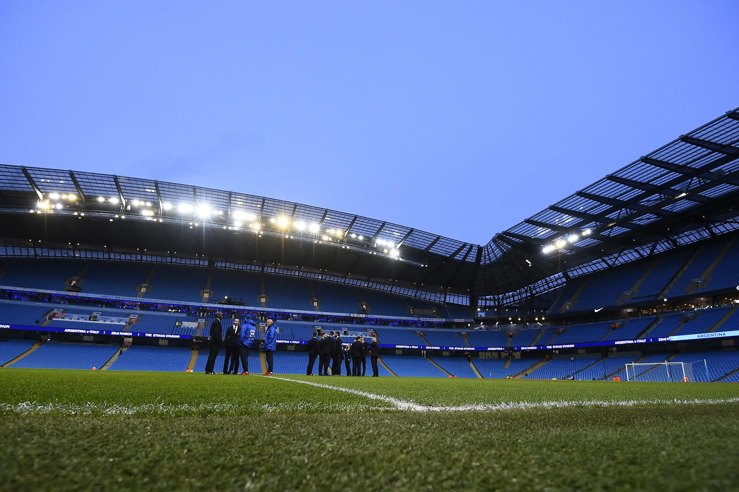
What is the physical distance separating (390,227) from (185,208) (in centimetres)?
1832

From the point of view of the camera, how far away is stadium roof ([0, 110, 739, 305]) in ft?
83.7

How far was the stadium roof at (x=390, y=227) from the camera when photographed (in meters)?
25.5

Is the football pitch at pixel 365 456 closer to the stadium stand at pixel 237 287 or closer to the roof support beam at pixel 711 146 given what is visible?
the roof support beam at pixel 711 146

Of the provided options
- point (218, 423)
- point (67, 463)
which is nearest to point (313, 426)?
point (218, 423)

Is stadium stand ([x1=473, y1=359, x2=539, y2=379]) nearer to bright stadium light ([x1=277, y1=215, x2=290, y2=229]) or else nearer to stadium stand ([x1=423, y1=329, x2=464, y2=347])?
stadium stand ([x1=423, y1=329, x2=464, y2=347])

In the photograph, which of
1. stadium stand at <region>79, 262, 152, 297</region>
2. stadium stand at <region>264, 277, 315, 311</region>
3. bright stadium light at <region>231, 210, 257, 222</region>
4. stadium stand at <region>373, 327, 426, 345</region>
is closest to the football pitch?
bright stadium light at <region>231, 210, 257, 222</region>

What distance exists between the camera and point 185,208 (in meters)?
32.8

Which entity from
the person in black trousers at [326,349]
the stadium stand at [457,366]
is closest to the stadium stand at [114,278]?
the person in black trousers at [326,349]

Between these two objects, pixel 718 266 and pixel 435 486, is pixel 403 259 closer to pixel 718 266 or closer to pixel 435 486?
pixel 718 266

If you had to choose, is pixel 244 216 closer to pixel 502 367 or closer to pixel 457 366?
pixel 457 366

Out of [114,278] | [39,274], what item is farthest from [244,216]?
[39,274]

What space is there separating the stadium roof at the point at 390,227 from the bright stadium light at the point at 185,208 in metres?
0.19

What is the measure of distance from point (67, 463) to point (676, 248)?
155 feet

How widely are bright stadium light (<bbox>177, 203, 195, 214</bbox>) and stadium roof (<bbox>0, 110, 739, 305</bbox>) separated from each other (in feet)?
0.63
